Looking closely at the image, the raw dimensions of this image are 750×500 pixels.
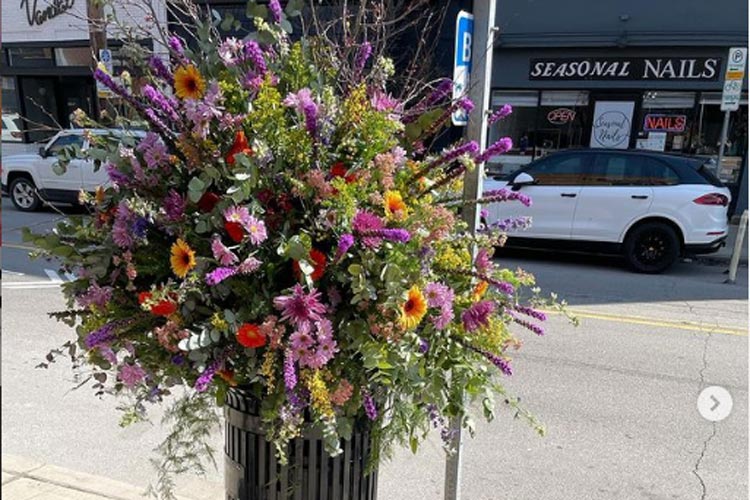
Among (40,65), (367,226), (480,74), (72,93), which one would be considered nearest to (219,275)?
(367,226)

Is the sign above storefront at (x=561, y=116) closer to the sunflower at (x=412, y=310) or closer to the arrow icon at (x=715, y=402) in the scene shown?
the arrow icon at (x=715, y=402)

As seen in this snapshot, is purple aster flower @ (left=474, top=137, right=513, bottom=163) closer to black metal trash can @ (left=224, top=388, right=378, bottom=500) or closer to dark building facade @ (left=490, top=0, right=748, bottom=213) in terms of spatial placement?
black metal trash can @ (left=224, top=388, right=378, bottom=500)

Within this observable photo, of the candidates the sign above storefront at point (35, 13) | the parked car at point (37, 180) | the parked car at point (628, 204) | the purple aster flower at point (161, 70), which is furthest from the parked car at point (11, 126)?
the purple aster flower at point (161, 70)

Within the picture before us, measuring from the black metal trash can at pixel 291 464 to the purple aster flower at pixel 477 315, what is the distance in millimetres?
469

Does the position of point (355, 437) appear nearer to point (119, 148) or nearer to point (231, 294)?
point (231, 294)

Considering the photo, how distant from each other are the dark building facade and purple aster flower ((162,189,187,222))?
11722mm

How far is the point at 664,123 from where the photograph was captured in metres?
12.7

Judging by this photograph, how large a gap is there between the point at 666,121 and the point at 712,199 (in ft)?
17.0

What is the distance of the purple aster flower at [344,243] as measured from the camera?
1.55 meters

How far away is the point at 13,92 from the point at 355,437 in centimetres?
2154

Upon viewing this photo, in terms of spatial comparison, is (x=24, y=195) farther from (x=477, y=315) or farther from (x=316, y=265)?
(x=477, y=315)

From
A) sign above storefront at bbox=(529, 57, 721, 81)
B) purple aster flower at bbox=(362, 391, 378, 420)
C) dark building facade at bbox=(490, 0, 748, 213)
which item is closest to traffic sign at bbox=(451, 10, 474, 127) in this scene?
purple aster flower at bbox=(362, 391, 378, 420)

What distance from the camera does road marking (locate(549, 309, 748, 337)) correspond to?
6.05 metres

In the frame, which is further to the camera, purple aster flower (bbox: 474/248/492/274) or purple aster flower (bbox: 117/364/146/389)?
purple aster flower (bbox: 474/248/492/274)
